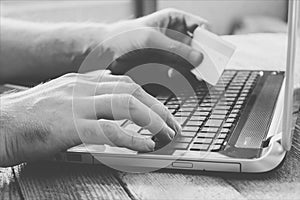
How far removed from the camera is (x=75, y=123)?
699 mm

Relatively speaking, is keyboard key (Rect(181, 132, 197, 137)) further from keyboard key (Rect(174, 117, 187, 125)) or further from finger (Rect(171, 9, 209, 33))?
finger (Rect(171, 9, 209, 33))

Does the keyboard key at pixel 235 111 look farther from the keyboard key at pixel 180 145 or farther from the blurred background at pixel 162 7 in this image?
the blurred background at pixel 162 7

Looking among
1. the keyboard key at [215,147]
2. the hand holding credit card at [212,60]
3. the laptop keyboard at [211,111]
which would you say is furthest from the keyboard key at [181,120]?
the hand holding credit card at [212,60]

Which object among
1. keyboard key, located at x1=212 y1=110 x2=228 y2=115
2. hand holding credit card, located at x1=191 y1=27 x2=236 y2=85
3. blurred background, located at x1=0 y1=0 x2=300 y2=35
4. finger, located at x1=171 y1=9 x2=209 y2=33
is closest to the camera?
keyboard key, located at x1=212 y1=110 x2=228 y2=115

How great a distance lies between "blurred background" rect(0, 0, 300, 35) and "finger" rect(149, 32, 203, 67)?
194 cm

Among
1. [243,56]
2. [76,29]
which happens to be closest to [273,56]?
[243,56]

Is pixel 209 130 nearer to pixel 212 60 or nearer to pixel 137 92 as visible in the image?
pixel 137 92

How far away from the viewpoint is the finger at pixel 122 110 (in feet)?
2.32

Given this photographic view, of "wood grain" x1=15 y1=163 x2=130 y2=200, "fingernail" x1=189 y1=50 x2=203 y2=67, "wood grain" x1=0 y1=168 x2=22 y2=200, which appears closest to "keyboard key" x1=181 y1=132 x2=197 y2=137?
"wood grain" x1=15 y1=163 x2=130 y2=200

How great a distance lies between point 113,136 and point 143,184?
7 centimetres

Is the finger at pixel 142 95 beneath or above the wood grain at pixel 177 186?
above

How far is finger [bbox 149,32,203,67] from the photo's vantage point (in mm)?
1059

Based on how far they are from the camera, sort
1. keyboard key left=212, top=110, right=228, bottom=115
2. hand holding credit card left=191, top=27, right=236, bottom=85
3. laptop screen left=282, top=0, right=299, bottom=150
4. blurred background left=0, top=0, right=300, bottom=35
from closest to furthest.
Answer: laptop screen left=282, top=0, right=299, bottom=150 → keyboard key left=212, top=110, right=228, bottom=115 → hand holding credit card left=191, top=27, right=236, bottom=85 → blurred background left=0, top=0, right=300, bottom=35

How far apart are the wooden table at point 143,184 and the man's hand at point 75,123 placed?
29 millimetres
